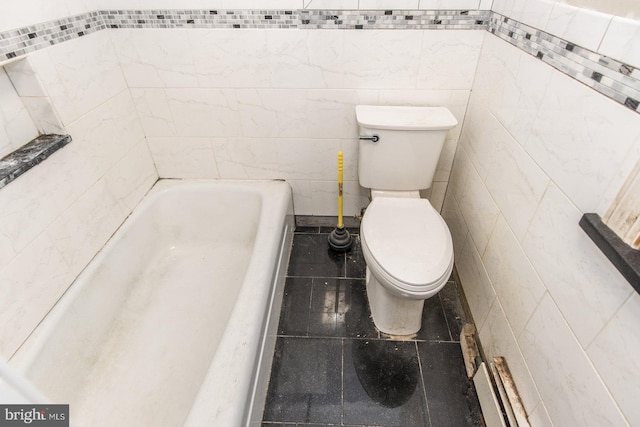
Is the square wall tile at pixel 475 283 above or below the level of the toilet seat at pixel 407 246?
below

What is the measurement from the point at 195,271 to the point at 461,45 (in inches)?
65.1

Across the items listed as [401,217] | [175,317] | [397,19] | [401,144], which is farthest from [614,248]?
[175,317]

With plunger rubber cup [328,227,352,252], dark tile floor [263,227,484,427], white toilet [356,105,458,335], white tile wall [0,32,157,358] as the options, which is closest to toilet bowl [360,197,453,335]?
white toilet [356,105,458,335]

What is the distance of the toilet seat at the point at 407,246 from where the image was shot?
1.26m

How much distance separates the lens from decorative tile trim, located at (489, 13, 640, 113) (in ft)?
2.43

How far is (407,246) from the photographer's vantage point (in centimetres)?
138

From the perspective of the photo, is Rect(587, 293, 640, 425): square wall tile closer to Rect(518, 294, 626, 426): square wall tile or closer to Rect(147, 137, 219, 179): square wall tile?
Rect(518, 294, 626, 426): square wall tile

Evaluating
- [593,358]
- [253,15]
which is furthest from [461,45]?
[593,358]

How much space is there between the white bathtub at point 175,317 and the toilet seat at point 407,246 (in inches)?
17.4

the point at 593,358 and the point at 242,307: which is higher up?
the point at 593,358

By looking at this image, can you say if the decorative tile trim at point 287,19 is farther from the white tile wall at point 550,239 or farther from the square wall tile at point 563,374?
the square wall tile at point 563,374

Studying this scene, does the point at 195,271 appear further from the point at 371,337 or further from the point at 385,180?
the point at 385,180

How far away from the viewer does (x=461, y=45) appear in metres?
1.53

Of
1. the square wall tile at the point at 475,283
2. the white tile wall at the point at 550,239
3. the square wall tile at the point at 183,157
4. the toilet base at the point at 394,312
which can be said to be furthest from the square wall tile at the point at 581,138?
the square wall tile at the point at 183,157
